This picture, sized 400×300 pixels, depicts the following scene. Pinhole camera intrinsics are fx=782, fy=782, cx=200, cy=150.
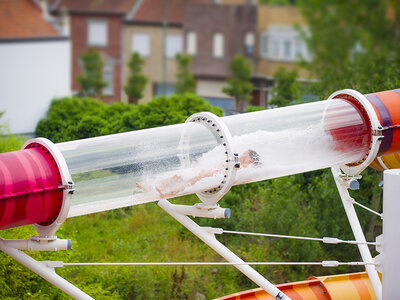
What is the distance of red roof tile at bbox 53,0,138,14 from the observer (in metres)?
52.1

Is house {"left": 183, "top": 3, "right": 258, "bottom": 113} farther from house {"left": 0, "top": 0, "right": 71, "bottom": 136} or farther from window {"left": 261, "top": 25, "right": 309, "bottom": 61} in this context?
house {"left": 0, "top": 0, "right": 71, "bottom": 136}

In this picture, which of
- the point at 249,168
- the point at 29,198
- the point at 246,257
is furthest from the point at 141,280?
the point at 29,198

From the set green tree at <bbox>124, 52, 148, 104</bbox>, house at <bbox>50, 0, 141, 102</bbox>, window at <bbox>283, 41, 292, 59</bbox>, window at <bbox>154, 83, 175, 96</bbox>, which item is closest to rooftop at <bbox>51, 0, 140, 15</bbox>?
house at <bbox>50, 0, 141, 102</bbox>

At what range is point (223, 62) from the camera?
5019cm

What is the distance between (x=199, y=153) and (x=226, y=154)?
A: 0.30 metres

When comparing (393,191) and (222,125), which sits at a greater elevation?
(222,125)

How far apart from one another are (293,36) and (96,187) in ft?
140

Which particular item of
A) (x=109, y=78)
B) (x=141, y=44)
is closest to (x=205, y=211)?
(x=109, y=78)

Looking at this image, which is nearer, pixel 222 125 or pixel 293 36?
pixel 222 125

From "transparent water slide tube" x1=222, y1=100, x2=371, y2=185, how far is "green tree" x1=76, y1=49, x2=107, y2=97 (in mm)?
37556

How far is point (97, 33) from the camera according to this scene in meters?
52.4

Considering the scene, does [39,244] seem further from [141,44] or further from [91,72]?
[141,44]

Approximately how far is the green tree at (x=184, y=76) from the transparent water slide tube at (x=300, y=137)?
33812 mm

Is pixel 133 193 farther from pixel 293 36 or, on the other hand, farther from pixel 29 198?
pixel 293 36
